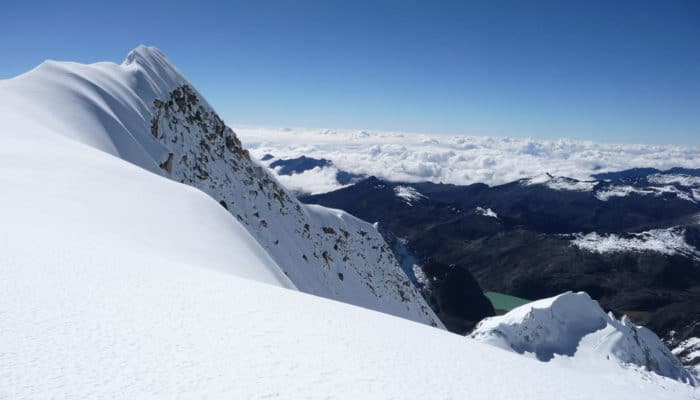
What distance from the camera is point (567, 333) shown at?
2221 inches

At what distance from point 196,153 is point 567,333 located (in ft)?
185

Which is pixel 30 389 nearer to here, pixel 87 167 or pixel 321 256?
pixel 87 167

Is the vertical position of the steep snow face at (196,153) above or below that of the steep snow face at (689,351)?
above

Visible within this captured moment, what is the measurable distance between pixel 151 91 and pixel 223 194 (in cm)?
1622

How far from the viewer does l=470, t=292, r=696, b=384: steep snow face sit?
171ft

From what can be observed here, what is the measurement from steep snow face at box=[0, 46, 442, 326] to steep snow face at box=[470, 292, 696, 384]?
19707 mm

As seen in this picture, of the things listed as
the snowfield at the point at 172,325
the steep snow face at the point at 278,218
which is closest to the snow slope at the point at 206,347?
the snowfield at the point at 172,325

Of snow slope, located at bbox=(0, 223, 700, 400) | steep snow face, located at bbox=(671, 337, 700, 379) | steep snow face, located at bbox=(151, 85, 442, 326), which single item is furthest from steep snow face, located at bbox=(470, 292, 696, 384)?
steep snow face, located at bbox=(671, 337, 700, 379)

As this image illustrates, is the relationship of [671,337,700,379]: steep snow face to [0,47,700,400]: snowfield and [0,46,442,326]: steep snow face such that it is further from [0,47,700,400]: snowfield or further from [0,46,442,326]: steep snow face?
[0,47,700,400]: snowfield

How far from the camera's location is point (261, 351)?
18.5 feet

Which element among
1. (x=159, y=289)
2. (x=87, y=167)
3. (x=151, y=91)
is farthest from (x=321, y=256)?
(x=159, y=289)

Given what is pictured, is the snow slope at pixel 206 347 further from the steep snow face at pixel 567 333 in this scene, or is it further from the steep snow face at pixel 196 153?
the steep snow face at pixel 567 333

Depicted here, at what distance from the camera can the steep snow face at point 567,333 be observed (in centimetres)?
5212

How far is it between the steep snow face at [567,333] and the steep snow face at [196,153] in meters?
19.7
